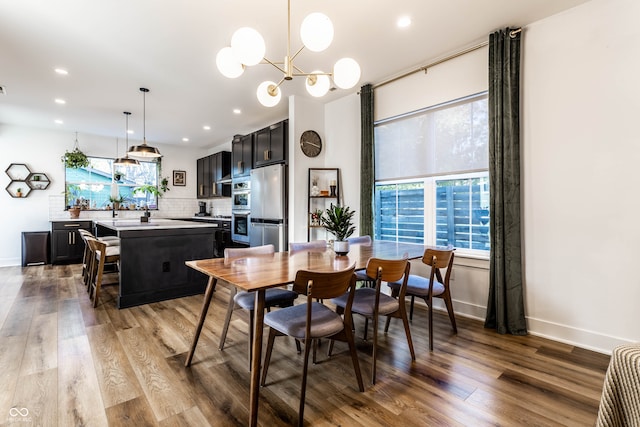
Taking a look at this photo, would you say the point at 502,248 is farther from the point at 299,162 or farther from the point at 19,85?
the point at 19,85

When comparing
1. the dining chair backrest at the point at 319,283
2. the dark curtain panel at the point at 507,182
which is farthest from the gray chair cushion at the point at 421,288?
the dining chair backrest at the point at 319,283

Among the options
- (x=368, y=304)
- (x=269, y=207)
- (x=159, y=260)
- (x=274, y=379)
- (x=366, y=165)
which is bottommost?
(x=274, y=379)

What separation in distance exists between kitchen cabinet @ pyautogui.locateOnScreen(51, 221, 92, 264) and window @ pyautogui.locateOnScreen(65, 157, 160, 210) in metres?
0.76

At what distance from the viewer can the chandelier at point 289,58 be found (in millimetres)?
1729

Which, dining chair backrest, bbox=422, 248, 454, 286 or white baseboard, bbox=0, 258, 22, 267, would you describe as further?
white baseboard, bbox=0, 258, 22, 267

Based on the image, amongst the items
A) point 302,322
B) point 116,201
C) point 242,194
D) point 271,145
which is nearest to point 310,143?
point 271,145

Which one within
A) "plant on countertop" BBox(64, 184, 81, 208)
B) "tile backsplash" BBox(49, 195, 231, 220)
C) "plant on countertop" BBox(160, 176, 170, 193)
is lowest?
"tile backsplash" BBox(49, 195, 231, 220)

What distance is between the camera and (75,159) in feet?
20.9

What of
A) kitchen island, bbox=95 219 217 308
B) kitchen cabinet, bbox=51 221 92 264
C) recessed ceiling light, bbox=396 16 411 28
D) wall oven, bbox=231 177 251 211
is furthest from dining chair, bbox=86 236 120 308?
recessed ceiling light, bbox=396 16 411 28

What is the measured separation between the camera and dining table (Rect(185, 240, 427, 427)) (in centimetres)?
152

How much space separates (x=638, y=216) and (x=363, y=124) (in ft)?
9.23

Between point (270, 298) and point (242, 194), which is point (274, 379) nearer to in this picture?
point (270, 298)

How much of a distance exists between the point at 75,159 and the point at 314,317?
279 inches

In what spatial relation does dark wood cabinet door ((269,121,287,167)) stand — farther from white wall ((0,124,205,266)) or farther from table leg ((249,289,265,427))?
white wall ((0,124,205,266))
